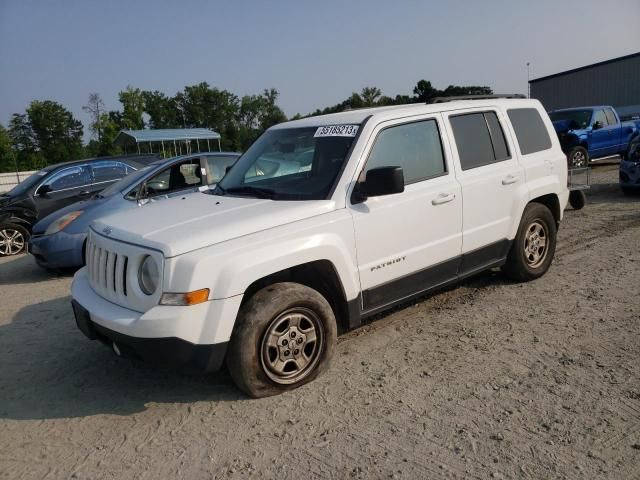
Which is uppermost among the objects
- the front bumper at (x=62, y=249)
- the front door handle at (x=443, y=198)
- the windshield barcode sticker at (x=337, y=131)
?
the windshield barcode sticker at (x=337, y=131)

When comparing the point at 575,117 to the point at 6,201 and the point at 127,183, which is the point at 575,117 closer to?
the point at 127,183

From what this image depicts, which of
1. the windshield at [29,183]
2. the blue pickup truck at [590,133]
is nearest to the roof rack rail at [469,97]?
the windshield at [29,183]

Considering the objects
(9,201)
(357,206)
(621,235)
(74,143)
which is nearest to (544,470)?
(357,206)

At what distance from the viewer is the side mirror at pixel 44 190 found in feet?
30.7

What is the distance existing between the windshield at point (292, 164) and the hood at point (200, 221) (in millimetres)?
187

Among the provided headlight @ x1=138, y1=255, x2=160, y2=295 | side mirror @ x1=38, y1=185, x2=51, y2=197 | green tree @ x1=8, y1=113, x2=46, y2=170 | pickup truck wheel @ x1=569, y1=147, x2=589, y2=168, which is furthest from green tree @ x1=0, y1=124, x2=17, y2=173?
headlight @ x1=138, y1=255, x2=160, y2=295

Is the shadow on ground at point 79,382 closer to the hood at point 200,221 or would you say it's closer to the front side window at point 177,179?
the hood at point 200,221

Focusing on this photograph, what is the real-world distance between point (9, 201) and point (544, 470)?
982 cm

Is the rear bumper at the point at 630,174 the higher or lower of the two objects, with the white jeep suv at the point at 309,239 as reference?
lower

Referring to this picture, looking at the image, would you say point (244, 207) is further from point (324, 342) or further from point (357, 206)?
point (324, 342)

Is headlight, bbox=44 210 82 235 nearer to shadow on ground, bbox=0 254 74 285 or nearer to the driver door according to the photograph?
shadow on ground, bbox=0 254 74 285

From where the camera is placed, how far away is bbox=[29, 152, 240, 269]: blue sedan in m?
6.89

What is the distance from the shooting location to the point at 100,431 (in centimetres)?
318

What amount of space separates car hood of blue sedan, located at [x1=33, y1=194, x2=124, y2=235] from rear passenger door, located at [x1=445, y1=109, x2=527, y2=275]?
484 cm
